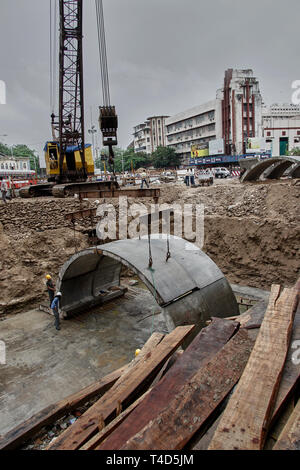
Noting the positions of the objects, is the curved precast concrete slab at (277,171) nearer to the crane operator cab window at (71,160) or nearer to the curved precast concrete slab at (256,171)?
the curved precast concrete slab at (256,171)

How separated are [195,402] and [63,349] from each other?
7488 millimetres

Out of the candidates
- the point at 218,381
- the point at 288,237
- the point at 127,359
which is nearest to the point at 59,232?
the point at 127,359

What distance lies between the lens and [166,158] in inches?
2611

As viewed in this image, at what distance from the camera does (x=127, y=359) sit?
A: 27.1 feet

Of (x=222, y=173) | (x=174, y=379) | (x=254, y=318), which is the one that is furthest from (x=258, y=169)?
(x=174, y=379)

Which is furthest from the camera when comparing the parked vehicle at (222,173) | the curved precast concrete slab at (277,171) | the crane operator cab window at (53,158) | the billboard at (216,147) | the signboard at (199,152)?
the signboard at (199,152)

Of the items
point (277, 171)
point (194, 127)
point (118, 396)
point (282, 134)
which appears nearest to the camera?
point (118, 396)

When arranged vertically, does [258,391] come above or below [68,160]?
below

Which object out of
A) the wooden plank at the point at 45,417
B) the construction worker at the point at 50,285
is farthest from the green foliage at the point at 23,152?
the wooden plank at the point at 45,417

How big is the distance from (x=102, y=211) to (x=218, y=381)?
1612cm

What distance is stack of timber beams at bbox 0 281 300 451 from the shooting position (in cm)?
196

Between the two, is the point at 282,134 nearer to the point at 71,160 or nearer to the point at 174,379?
the point at 71,160

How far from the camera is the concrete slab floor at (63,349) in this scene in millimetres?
6949

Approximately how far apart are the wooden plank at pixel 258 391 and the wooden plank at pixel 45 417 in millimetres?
2814
